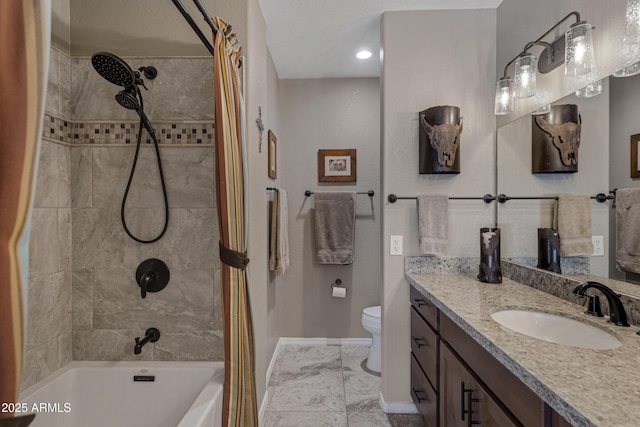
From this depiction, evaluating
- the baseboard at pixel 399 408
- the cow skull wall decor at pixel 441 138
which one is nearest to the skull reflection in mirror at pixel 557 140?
the cow skull wall decor at pixel 441 138

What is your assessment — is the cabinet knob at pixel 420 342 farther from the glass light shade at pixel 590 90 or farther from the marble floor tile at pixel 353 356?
the glass light shade at pixel 590 90

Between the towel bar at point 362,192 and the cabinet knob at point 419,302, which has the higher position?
the towel bar at point 362,192

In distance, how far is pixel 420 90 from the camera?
197 centimetres

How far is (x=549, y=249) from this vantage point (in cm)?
154

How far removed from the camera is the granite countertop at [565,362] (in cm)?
65

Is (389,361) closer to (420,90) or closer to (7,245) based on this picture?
(420,90)

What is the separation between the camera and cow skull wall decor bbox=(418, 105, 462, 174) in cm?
184

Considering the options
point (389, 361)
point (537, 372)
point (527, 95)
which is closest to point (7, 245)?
point (537, 372)

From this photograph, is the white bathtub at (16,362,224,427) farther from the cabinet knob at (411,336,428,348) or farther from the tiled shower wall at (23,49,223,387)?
the cabinet knob at (411,336,428,348)

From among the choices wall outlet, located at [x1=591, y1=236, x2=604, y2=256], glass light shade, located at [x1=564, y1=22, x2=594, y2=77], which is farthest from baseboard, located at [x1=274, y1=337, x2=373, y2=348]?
glass light shade, located at [x1=564, y1=22, x2=594, y2=77]

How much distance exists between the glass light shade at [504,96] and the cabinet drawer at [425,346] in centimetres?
139

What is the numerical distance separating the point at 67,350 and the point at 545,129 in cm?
279

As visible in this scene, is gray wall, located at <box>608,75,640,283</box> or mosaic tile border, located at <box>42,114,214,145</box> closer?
gray wall, located at <box>608,75,640,283</box>

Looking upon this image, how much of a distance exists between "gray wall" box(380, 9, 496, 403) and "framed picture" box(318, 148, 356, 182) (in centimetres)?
98
